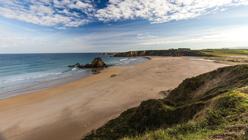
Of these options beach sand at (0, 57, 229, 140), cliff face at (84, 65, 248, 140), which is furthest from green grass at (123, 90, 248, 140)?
beach sand at (0, 57, 229, 140)

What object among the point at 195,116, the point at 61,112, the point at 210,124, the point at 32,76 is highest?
the point at 210,124

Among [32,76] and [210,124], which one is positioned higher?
[210,124]

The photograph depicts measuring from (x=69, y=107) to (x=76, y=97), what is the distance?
356 centimetres

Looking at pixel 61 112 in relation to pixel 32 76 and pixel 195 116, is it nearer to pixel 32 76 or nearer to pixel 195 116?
pixel 195 116

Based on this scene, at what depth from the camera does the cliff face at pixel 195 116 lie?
5629 mm

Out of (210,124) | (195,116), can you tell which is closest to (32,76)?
(195,116)

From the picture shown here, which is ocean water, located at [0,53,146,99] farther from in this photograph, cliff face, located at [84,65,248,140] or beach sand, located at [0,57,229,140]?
cliff face, located at [84,65,248,140]

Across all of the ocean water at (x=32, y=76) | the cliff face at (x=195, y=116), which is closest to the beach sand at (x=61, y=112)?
the cliff face at (x=195, y=116)

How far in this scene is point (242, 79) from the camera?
10656 millimetres

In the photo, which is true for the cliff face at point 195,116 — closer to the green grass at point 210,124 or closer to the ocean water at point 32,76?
the green grass at point 210,124

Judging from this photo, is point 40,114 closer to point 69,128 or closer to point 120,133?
point 69,128

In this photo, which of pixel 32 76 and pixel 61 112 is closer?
pixel 61 112

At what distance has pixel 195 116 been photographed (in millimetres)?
7422

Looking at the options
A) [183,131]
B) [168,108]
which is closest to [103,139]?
[168,108]
